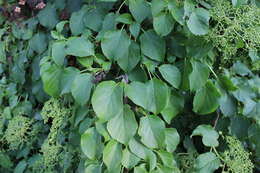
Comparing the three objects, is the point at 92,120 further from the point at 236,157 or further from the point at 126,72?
the point at 236,157

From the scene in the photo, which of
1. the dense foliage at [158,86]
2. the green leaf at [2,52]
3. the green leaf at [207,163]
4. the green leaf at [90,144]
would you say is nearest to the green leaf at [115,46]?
the dense foliage at [158,86]

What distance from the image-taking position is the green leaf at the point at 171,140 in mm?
1024

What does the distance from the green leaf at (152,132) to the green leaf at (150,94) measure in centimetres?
4

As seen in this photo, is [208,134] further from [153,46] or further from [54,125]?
[54,125]

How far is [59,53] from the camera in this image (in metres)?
1.10

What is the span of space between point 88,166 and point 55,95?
26 cm

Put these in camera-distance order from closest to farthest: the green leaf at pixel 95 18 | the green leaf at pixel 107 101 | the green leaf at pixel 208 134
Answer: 1. the green leaf at pixel 107 101
2. the green leaf at pixel 208 134
3. the green leaf at pixel 95 18

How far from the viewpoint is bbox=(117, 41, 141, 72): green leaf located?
102cm

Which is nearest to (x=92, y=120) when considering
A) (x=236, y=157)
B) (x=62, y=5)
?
(x=236, y=157)

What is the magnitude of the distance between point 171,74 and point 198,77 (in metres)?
0.08

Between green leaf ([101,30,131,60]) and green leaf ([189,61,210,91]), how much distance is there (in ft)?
0.64

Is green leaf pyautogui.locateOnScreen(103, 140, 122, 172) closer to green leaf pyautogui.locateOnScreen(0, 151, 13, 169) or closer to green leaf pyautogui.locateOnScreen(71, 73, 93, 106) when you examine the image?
green leaf pyautogui.locateOnScreen(71, 73, 93, 106)

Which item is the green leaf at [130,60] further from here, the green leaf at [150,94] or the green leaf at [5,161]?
the green leaf at [5,161]

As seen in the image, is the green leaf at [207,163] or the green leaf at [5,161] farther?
the green leaf at [5,161]
